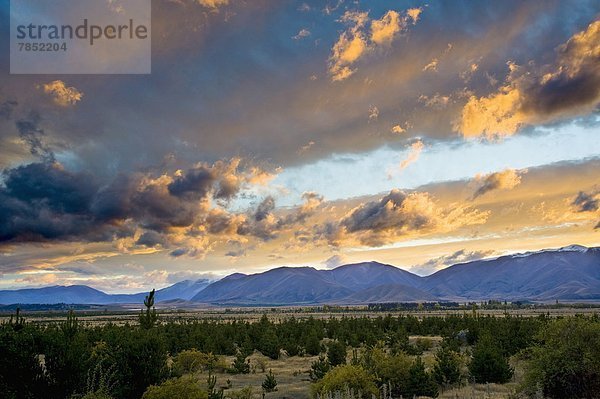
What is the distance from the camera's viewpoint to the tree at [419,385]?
22594mm

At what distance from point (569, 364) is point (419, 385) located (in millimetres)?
7182

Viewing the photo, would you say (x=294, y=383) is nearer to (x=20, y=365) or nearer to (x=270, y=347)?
(x=270, y=347)

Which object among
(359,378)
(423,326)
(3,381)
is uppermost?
(3,381)

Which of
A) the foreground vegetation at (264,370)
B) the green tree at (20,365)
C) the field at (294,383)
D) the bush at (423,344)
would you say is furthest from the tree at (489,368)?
the green tree at (20,365)

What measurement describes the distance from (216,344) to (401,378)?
2520 centimetres

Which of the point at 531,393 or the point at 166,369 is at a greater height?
the point at 166,369

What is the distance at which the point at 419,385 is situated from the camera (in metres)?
22.6

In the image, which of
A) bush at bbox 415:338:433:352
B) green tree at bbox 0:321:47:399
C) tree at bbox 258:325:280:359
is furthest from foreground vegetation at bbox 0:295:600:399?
bush at bbox 415:338:433:352

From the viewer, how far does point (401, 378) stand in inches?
932

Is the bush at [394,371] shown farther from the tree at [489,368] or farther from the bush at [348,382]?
the tree at [489,368]

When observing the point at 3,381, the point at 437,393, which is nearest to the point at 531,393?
the point at 437,393

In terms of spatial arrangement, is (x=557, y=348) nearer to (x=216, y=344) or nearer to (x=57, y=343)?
(x=57, y=343)

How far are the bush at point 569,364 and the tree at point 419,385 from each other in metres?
4.45

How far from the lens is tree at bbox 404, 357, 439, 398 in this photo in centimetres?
2259
